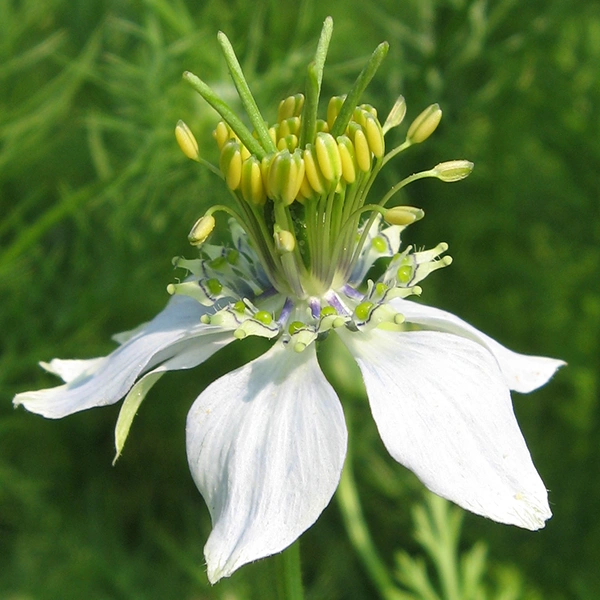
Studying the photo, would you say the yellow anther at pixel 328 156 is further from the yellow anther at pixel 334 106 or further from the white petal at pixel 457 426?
the white petal at pixel 457 426

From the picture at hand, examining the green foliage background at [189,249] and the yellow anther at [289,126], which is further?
the green foliage background at [189,249]

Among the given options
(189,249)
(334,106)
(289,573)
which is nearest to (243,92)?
(334,106)

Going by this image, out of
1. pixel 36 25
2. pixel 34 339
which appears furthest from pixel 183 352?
pixel 36 25

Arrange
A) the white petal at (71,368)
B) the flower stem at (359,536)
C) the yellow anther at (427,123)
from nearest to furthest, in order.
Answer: the yellow anther at (427,123) → the white petal at (71,368) → the flower stem at (359,536)

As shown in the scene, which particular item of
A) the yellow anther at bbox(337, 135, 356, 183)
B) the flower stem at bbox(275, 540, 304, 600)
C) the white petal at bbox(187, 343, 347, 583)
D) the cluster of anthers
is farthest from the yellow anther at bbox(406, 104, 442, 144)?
the flower stem at bbox(275, 540, 304, 600)

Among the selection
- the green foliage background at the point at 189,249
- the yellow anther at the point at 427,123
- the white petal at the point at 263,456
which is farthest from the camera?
the green foliage background at the point at 189,249

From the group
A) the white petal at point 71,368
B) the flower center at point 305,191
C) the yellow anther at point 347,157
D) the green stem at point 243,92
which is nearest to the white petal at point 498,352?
the flower center at point 305,191

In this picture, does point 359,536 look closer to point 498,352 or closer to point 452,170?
point 498,352
